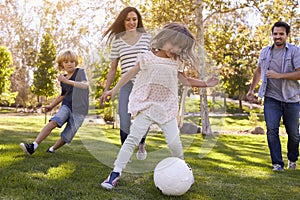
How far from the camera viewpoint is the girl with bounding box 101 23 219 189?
10.6ft

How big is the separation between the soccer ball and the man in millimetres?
2211

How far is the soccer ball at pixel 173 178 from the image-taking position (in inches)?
119

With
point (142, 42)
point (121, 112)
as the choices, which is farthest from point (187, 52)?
point (121, 112)

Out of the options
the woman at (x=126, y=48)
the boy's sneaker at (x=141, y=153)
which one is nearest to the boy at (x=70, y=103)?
the woman at (x=126, y=48)

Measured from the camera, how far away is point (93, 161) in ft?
14.9

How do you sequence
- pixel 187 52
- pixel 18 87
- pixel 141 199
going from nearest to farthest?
pixel 141 199
pixel 187 52
pixel 18 87

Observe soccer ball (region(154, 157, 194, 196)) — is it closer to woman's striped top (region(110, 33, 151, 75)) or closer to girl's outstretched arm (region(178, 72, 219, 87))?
girl's outstretched arm (region(178, 72, 219, 87))

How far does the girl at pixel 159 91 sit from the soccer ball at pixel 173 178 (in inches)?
8.7

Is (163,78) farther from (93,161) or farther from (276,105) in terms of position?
(276,105)

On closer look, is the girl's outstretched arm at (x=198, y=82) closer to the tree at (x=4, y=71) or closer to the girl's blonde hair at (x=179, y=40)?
the girl's blonde hair at (x=179, y=40)

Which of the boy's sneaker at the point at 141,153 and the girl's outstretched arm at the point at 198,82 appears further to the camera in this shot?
the boy's sneaker at the point at 141,153

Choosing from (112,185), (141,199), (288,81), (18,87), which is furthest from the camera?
(18,87)

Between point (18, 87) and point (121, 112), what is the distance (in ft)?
94.0

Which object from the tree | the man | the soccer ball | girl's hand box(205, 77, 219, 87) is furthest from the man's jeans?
the tree
